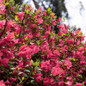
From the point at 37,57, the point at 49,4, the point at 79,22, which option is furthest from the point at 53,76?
the point at 79,22

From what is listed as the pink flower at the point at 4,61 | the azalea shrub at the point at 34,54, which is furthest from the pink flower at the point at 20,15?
the pink flower at the point at 4,61

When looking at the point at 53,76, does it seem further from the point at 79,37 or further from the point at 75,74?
the point at 79,37

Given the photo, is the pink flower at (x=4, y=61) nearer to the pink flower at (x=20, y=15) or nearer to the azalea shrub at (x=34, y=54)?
the azalea shrub at (x=34, y=54)

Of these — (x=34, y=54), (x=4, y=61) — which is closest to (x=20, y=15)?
(x=34, y=54)

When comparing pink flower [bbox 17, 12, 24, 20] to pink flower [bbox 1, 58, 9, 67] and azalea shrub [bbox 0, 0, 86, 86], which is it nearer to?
azalea shrub [bbox 0, 0, 86, 86]

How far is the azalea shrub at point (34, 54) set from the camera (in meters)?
1.33

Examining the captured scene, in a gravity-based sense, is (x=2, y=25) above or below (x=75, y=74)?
above

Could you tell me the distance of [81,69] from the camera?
2240mm

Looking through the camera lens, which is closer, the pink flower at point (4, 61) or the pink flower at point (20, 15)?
the pink flower at point (4, 61)

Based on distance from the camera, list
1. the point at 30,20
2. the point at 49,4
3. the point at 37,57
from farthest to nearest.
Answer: the point at 49,4 → the point at 30,20 → the point at 37,57

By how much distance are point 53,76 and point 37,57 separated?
1.69 ft

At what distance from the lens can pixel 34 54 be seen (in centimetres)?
188

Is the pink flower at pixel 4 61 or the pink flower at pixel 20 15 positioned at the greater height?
the pink flower at pixel 20 15

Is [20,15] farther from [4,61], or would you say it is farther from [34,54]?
[4,61]
